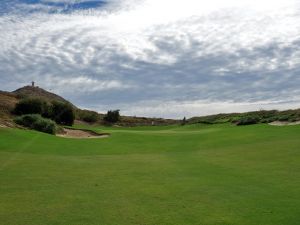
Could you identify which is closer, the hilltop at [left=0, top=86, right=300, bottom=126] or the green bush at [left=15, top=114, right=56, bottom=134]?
the green bush at [left=15, top=114, right=56, bottom=134]

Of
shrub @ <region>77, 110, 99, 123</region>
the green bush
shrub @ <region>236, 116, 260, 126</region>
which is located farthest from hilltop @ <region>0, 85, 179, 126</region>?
shrub @ <region>236, 116, 260, 126</region>

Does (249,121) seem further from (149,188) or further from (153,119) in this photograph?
(153,119)

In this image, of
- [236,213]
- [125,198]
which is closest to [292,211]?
[236,213]

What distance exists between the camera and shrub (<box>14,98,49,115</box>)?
2381 inches

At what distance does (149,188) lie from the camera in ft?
47.0

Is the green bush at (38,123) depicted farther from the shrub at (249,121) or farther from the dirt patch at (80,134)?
the shrub at (249,121)

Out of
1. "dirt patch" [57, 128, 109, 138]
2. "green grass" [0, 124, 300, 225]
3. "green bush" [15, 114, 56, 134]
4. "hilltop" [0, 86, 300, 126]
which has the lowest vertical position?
"green grass" [0, 124, 300, 225]

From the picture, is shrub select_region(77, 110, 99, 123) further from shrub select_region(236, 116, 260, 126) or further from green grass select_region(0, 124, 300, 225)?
green grass select_region(0, 124, 300, 225)

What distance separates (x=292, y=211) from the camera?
11.0 m

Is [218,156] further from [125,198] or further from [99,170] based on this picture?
[125,198]

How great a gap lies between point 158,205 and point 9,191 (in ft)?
15.7

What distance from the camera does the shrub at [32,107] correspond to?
60.5 m

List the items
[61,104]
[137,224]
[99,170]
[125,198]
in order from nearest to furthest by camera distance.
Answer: [137,224] → [125,198] → [99,170] → [61,104]

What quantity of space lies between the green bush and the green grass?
14.7m
